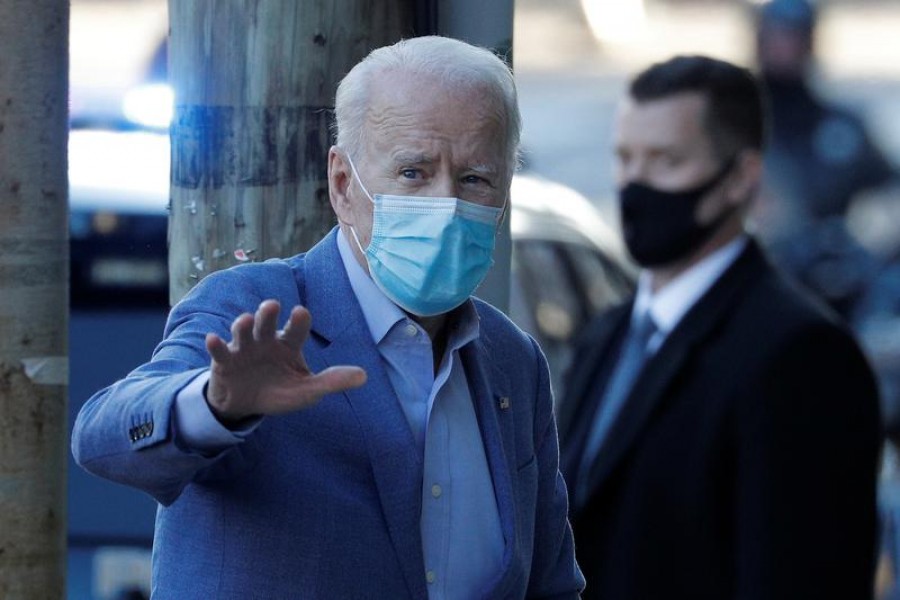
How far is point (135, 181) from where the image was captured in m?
6.97

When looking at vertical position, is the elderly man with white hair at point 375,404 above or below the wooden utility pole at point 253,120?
below

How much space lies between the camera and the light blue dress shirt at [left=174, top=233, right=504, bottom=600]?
103 inches

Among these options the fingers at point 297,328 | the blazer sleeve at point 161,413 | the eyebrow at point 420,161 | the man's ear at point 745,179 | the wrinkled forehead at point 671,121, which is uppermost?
the wrinkled forehead at point 671,121

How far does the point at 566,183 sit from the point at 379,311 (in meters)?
12.1

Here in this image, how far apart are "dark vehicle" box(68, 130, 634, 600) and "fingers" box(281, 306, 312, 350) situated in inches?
155

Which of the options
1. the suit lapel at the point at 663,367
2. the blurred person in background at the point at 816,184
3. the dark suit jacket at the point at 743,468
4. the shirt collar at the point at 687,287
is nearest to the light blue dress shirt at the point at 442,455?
the dark suit jacket at the point at 743,468

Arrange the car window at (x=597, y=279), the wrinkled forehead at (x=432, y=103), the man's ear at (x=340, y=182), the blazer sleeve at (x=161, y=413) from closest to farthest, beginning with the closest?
the blazer sleeve at (x=161, y=413)
the wrinkled forehead at (x=432, y=103)
the man's ear at (x=340, y=182)
the car window at (x=597, y=279)

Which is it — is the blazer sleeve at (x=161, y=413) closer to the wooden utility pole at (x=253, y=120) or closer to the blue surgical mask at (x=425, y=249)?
the blue surgical mask at (x=425, y=249)

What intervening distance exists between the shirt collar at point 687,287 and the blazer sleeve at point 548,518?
0.90 m

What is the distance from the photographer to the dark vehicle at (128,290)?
6172 millimetres

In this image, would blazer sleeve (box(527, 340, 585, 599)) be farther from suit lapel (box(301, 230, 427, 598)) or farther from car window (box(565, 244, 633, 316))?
car window (box(565, 244, 633, 316))

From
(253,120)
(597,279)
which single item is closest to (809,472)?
(253,120)

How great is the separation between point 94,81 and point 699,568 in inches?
565

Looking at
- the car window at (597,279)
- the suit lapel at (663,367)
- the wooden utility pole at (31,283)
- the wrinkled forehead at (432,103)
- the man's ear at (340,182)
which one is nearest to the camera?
the wrinkled forehead at (432,103)
